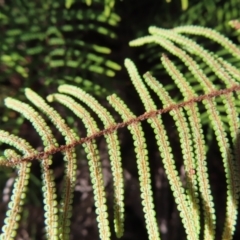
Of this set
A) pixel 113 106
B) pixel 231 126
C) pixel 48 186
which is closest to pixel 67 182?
pixel 48 186

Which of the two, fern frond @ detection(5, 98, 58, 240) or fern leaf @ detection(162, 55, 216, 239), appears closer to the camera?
fern frond @ detection(5, 98, 58, 240)

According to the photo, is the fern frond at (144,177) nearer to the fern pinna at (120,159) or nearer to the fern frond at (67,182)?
the fern pinna at (120,159)

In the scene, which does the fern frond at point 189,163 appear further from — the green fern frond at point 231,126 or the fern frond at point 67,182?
the fern frond at point 67,182

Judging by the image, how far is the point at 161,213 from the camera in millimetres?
1668

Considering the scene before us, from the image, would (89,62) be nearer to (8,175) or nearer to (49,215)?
(8,175)

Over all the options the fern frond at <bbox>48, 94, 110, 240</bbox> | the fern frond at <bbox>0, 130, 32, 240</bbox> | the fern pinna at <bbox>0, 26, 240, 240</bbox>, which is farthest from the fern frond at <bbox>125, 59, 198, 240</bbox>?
the fern frond at <bbox>0, 130, 32, 240</bbox>

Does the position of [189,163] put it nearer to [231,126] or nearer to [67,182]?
[231,126]

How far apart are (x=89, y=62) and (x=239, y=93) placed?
0.66 metres

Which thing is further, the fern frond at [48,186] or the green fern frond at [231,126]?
the green fern frond at [231,126]

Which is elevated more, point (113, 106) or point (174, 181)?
point (113, 106)

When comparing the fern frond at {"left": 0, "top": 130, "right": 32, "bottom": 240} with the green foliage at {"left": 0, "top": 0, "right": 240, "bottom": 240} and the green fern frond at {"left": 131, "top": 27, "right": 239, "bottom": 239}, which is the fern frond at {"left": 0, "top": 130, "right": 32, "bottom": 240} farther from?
the green fern frond at {"left": 131, "top": 27, "right": 239, "bottom": 239}

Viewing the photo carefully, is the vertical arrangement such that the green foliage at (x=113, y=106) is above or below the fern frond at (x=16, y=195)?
above

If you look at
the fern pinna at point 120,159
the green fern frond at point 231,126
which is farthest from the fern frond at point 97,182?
the green fern frond at point 231,126

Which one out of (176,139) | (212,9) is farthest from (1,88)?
(212,9)
